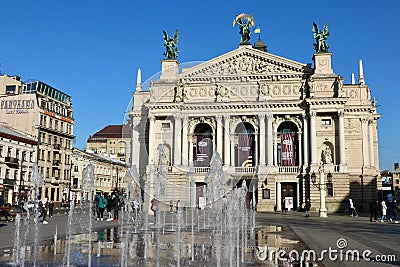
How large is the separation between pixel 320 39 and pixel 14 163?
46586 millimetres

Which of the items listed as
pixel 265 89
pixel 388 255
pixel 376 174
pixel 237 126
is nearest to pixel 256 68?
pixel 265 89

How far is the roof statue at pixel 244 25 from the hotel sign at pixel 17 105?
34648mm

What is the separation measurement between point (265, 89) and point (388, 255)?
4824cm

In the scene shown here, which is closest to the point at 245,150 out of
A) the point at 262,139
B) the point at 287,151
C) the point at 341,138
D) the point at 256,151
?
the point at 256,151

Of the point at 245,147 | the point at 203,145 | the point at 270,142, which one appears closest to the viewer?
the point at 270,142

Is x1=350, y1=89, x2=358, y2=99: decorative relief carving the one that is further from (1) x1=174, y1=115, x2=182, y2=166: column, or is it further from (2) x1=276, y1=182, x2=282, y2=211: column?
(1) x1=174, y1=115, x2=182, y2=166: column

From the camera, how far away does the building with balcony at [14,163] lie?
58.6 m

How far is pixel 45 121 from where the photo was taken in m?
71.2

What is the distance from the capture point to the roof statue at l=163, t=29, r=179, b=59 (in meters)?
66.3

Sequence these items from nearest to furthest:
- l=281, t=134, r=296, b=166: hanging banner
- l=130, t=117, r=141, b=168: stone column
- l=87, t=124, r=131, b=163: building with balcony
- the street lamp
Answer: the street lamp < l=281, t=134, r=296, b=166: hanging banner < l=130, t=117, r=141, b=168: stone column < l=87, t=124, r=131, b=163: building with balcony

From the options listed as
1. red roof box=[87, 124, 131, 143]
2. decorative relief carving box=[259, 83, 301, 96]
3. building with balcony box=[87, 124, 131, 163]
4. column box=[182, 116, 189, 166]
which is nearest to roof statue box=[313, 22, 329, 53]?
decorative relief carving box=[259, 83, 301, 96]

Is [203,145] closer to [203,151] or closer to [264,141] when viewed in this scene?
[203,151]

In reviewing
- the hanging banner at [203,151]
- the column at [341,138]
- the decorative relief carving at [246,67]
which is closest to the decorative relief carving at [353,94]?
the column at [341,138]

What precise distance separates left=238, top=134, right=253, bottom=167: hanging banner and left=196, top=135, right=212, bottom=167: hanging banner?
4.32 m
